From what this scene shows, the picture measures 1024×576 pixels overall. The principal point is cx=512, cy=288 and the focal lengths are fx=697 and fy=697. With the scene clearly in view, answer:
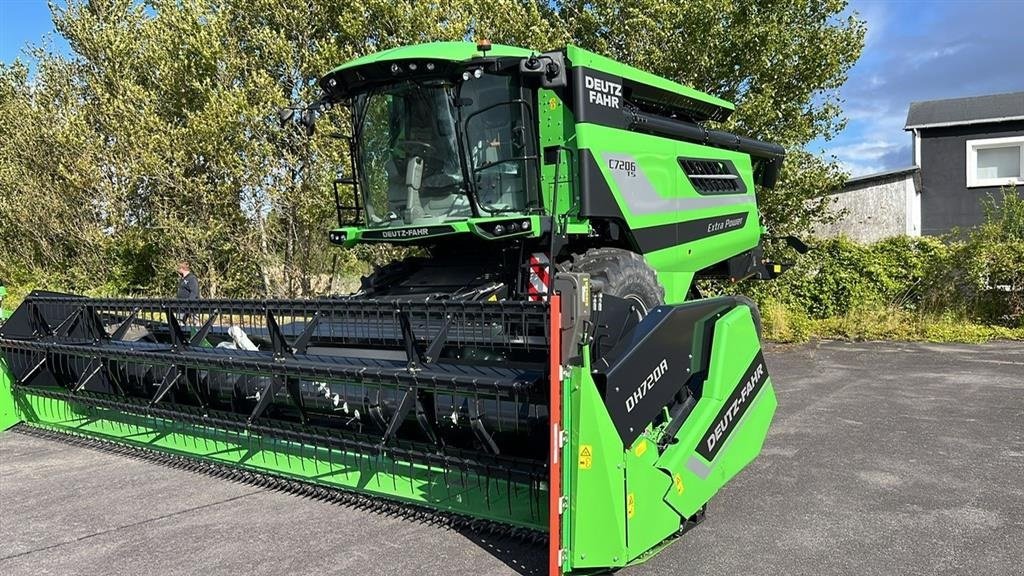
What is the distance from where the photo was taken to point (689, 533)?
11.8 feet

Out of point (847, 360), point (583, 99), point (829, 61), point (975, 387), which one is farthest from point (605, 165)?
point (829, 61)

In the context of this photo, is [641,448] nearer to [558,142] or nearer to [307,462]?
[307,462]

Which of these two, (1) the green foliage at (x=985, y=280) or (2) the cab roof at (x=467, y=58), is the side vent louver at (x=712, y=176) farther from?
(1) the green foliage at (x=985, y=280)

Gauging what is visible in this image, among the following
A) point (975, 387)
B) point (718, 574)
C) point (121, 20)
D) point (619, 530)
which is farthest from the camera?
point (121, 20)

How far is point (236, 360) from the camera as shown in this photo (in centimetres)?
437

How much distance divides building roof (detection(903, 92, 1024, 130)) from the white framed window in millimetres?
612

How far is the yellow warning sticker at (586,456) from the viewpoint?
284cm

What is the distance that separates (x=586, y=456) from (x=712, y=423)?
1.01 m

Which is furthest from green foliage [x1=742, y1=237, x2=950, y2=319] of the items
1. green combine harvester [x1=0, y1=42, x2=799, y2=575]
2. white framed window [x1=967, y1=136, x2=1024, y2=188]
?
white framed window [x1=967, y1=136, x2=1024, y2=188]

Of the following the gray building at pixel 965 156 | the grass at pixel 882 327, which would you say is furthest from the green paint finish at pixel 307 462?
the gray building at pixel 965 156

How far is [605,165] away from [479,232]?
110cm

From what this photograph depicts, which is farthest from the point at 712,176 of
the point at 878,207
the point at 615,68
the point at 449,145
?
the point at 878,207

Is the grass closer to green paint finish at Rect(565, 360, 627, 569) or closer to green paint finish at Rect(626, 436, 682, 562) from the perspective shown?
green paint finish at Rect(626, 436, 682, 562)

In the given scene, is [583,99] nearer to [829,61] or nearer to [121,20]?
[829,61]
